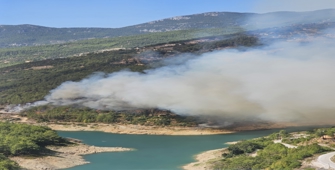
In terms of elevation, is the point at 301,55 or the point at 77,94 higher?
the point at 301,55

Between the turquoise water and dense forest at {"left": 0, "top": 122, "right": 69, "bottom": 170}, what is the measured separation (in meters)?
4.78

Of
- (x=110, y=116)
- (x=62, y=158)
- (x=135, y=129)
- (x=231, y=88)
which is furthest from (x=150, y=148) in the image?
(x=231, y=88)

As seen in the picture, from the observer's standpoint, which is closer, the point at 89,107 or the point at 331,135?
the point at 331,135

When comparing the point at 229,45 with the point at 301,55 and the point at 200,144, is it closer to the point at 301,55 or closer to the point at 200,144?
the point at 301,55

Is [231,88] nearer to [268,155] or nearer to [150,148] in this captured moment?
[150,148]

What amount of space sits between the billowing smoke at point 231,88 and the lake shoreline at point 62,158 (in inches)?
874

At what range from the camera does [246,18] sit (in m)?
199

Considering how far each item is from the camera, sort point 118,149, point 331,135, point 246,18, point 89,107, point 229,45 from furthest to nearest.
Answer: point 246,18 < point 229,45 < point 89,107 < point 118,149 < point 331,135

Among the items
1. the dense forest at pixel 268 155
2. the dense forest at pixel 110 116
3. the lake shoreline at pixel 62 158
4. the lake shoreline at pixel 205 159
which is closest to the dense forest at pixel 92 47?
the dense forest at pixel 110 116

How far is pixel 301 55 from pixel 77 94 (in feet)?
146

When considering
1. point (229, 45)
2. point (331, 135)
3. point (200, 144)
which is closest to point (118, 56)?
point (229, 45)

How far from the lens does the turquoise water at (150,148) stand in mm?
36531

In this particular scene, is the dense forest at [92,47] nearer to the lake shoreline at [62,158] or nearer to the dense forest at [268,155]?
the lake shoreline at [62,158]

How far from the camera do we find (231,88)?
69875mm
